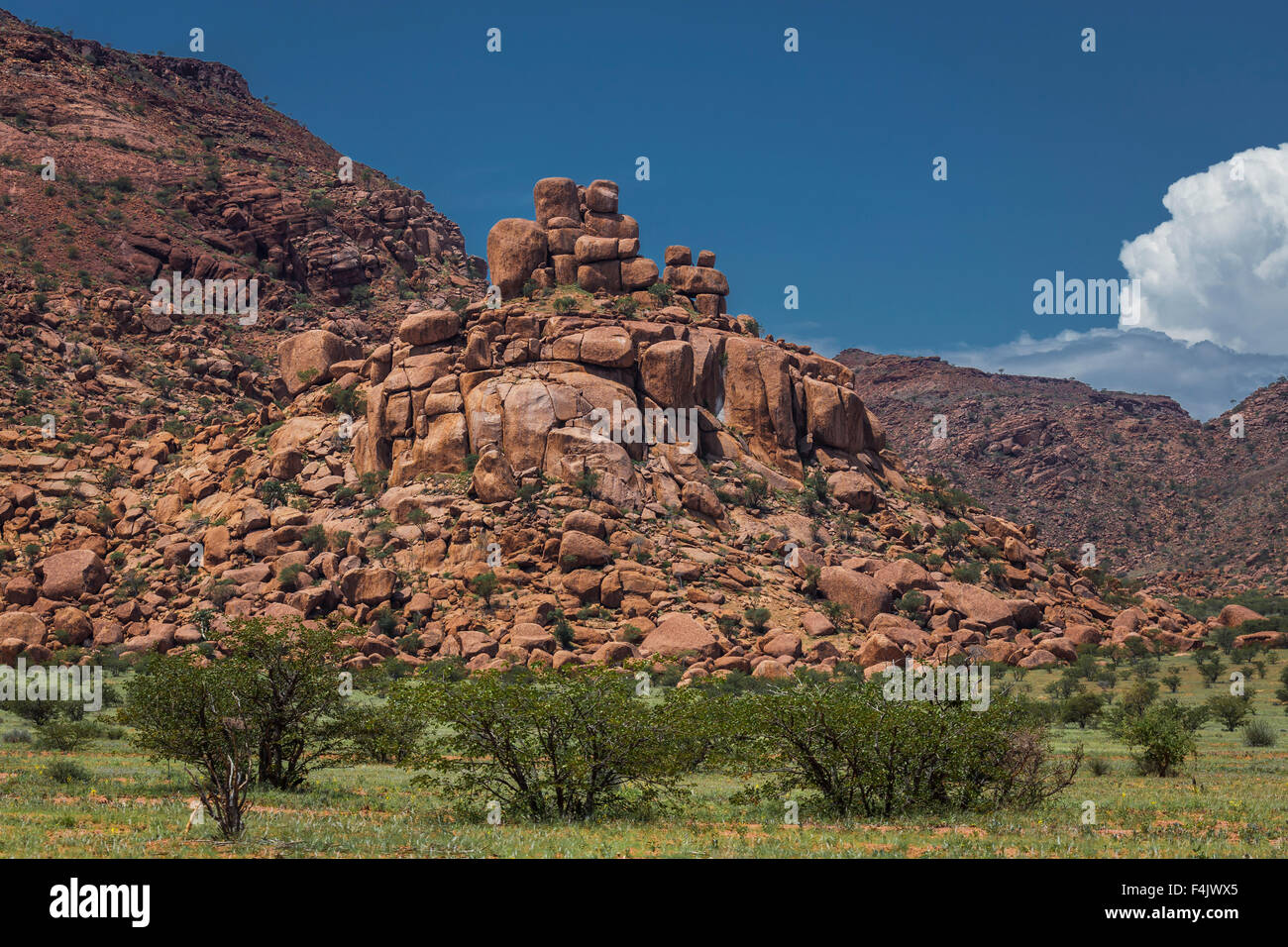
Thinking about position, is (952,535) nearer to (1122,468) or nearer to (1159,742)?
(1159,742)

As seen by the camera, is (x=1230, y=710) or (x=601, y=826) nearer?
(x=601, y=826)

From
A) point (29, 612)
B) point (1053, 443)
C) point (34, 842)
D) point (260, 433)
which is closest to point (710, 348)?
point (260, 433)

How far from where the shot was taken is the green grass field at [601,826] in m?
15.1

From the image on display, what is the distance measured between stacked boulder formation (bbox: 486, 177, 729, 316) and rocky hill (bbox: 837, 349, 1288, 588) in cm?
5207

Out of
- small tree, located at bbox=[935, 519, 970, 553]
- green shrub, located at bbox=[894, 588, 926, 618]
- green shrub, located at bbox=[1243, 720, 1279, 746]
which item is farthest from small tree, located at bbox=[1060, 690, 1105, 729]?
small tree, located at bbox=[935, 519, 970, 553]

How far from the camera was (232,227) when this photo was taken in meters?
98.5

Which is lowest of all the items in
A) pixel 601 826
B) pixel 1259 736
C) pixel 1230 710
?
pixel 1259 736

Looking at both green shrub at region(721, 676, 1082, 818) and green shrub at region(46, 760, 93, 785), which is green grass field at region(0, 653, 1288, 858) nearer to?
green shrub at region(46, 760, 93, 785)

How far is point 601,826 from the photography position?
18859 mm

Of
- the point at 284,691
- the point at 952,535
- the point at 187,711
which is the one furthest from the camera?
the point at 952,535

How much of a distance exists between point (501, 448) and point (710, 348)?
14.2 meters

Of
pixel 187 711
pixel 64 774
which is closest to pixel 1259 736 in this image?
pixel 187 711

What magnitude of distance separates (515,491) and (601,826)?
36222mm

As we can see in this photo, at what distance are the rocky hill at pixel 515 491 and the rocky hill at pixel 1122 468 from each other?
124 ft
